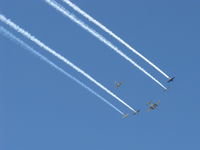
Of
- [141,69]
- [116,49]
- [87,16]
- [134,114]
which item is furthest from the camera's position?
[134,114]

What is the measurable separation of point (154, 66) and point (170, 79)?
20.8 feet

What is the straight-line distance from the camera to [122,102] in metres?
85.8

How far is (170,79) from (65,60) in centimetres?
1992

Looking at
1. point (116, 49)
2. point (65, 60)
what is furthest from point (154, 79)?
point (65, 60)

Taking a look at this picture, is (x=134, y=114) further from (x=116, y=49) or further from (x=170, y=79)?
(x=116, y=49)

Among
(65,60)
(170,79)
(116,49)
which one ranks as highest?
(170,79)

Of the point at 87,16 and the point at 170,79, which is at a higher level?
the point at 170,79

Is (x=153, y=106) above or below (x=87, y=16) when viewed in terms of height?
above

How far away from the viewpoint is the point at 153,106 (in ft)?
293

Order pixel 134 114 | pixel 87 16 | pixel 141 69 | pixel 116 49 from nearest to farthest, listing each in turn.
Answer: pixel 87 16 < pixel 116 49 < pixel 141 69 < pixel 134 114

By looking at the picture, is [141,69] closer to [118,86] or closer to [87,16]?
[118,86]

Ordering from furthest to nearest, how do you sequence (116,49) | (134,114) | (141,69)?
(134,114)
(141,69)
(116,49)

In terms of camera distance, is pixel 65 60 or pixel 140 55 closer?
pixel 65 60

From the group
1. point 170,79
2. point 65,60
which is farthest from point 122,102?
point 65,60
